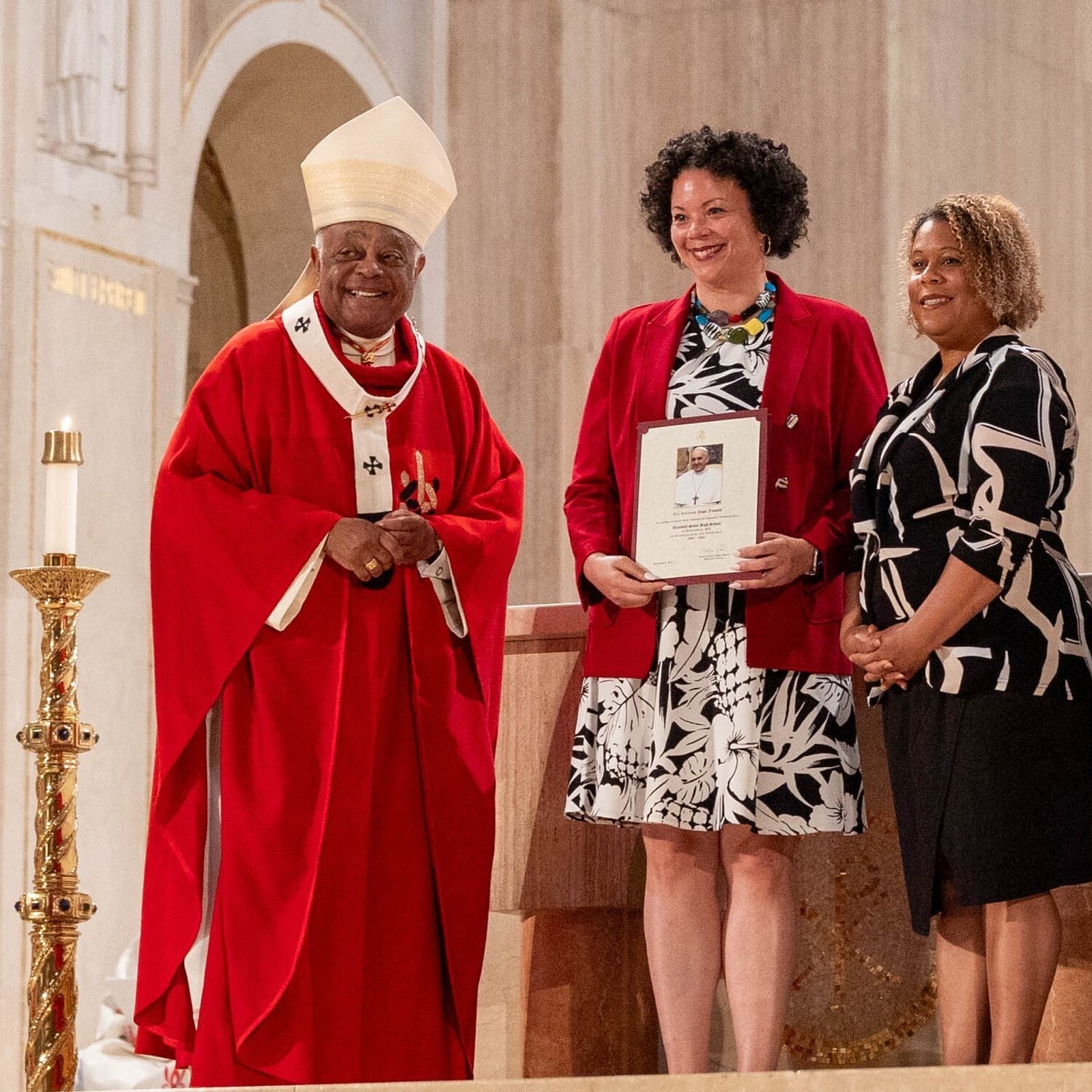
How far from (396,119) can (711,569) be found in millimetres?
1210

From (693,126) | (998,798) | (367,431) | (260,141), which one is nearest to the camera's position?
(998,798)

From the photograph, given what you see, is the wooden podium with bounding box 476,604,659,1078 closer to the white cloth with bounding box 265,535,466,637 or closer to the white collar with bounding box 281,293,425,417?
the white cloth with bounding box 265,535,466,637

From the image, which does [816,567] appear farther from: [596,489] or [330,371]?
[330,371]

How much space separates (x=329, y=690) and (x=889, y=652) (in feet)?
3.47

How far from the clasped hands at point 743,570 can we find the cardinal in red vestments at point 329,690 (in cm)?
26

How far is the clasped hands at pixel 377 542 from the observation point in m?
3.99

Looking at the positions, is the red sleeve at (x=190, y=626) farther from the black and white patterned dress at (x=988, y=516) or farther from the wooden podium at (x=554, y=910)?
the black and white patterned dress at (x=988, y=516)

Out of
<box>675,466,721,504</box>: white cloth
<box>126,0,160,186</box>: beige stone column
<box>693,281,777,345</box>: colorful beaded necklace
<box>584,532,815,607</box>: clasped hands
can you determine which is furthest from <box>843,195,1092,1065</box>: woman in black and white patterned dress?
<box>126,0,160,186</box>: beige stone column

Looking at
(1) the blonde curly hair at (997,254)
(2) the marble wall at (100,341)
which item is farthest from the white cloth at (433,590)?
(2) the marble wall at (100,341)

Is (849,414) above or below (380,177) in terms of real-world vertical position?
below

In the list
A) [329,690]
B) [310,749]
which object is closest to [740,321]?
[329,690]

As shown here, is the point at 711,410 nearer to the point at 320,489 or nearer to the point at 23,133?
the point at 320,489

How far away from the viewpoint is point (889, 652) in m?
3.67

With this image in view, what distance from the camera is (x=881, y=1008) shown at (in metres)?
4.51
